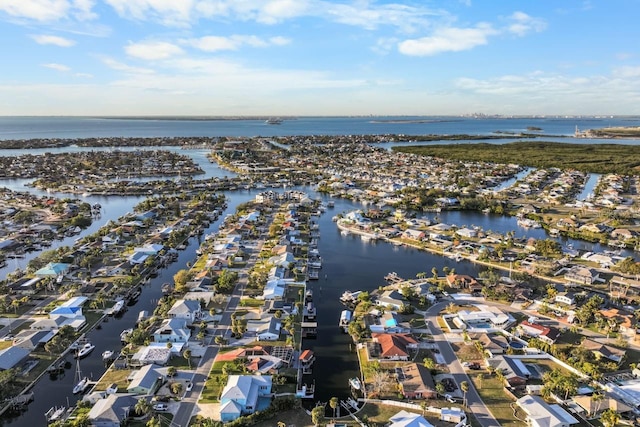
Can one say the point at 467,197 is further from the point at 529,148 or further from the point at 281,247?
the point at 529,148

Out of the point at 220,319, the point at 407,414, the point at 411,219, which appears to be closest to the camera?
the point at 407,414

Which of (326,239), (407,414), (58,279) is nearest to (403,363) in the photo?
(407,414)

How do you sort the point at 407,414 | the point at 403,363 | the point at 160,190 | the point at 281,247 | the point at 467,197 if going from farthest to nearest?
the point at 160,190 < the point at 467,197 < the point at 281,247 < the point at 403,363 < the point at 407,414

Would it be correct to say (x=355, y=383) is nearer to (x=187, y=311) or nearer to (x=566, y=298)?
(x=187, y=311)

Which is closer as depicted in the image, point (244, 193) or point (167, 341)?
point (167, 341)

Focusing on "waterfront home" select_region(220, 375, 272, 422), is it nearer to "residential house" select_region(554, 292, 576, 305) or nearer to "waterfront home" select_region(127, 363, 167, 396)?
"waterfront home" select_region(127, 363, 167, 396)

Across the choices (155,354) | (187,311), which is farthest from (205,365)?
(187,311)

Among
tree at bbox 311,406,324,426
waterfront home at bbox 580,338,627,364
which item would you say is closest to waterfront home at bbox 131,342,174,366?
tree at bbox 311,406,324,426
